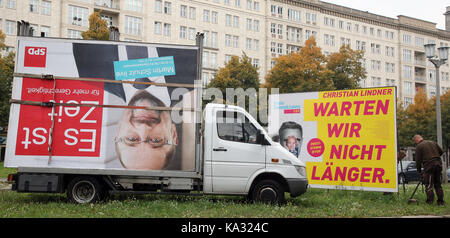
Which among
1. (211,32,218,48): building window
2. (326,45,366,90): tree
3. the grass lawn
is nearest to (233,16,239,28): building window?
(211,32,218,48): building window

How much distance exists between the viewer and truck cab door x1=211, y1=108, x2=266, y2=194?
367 inches

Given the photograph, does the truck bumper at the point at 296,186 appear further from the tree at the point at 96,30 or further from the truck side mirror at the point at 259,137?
the tree at the point at 96,30

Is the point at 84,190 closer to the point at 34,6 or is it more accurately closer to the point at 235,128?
the point at 235,128

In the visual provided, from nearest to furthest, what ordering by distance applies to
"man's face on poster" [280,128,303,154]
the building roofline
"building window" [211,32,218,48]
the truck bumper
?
the truck bumper
"man's face on poster" [280,128,303,154]
"building window" [211,32,218,48]
the building roofline

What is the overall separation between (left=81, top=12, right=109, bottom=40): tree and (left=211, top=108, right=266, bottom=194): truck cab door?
21711mm

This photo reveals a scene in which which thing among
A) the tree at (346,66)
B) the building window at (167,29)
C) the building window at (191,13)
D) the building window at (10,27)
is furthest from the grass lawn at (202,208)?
the building window at (191,13)

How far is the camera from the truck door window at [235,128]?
944 cm

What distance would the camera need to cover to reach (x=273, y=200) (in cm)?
946

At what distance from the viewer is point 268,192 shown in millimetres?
9469

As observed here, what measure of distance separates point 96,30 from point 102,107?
22.2 meters

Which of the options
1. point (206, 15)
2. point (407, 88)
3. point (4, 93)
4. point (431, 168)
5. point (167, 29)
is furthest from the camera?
point (407, 88)

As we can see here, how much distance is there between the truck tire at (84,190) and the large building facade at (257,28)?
36734mm

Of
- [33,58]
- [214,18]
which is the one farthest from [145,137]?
[214,18]

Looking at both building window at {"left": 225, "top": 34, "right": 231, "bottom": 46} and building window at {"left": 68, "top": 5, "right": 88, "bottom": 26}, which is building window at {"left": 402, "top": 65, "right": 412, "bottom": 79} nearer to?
building window at {"left": 225, "top": 34, "right": 231, "bottom": 46}
